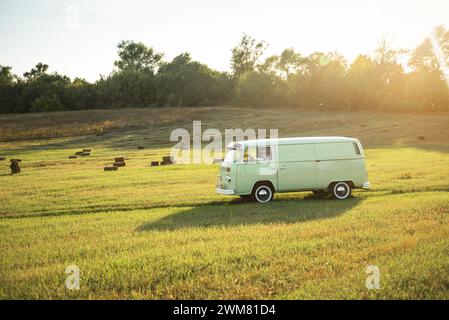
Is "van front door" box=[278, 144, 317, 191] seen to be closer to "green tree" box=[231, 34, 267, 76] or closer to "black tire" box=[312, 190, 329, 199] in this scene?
"black tire" box=[312, 190, 329, 199]

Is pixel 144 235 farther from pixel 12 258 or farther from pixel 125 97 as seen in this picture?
pixel 125 97

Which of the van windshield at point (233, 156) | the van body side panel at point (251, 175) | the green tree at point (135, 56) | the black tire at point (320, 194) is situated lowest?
the black tire at point (320, 194)

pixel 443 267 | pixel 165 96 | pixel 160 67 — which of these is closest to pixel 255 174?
pixel 443 267

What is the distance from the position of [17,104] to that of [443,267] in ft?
351

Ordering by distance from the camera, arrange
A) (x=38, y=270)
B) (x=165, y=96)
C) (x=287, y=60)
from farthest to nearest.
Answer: (x=287, y=60) < (x=165, y=96) < (x=38, y=270)

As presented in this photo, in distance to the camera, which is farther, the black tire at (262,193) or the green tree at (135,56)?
the green tree at (135,56)

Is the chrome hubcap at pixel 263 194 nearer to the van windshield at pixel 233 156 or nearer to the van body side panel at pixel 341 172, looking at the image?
the van windshield at pixel 233 156

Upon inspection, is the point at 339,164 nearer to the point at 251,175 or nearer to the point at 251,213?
the point at 251,175

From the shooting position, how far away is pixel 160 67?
12838 cm

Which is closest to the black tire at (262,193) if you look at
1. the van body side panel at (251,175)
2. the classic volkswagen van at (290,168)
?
the classic volkswagen van at (290,168)

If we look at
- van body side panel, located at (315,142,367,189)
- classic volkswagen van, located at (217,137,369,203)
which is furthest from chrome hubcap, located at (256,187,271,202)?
van body side panel, located at (315,142,367,189)

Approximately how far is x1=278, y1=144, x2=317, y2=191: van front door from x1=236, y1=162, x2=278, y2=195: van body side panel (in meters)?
0.35

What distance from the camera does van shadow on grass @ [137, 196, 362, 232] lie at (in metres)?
12.7

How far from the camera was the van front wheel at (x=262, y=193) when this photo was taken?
16.6 metres
